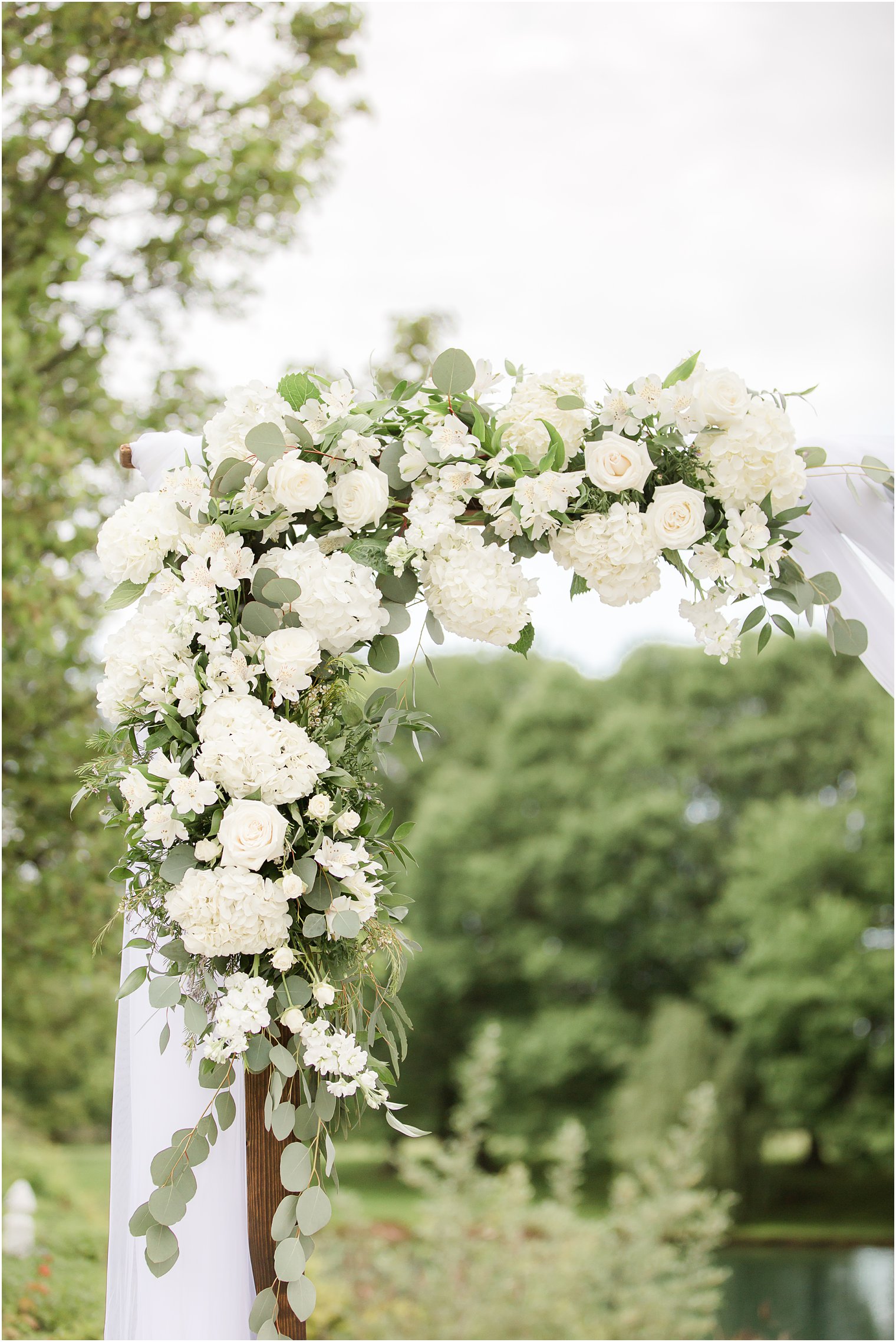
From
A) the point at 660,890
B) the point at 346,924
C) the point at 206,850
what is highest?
the point at 206,850

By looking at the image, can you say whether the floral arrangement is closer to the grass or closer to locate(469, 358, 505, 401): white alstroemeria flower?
locate(469, 358, 505, 401): white alstroemeria flower

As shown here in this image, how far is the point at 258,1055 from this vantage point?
151 cm

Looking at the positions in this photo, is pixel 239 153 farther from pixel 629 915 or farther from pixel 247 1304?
pixel 629 915

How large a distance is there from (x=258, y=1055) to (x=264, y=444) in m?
0.97

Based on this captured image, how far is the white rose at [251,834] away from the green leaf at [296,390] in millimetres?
715

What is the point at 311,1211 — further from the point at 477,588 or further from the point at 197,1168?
the point at 477,588

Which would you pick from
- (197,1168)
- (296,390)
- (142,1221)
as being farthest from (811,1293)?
(296,390)

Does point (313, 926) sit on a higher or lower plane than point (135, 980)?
higher

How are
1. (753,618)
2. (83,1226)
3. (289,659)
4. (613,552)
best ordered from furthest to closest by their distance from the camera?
(83,1226), (753,618), (613,552), (289,659)

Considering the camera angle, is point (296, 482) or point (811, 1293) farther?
point (811, 1293)

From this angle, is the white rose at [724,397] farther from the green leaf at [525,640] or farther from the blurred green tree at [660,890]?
the blurred green tree at [660,890]

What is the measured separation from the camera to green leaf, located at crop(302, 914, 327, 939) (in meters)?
1.50

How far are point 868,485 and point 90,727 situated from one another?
3.18 metres

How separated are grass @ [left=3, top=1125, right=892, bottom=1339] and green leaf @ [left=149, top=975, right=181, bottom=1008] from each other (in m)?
2.32
